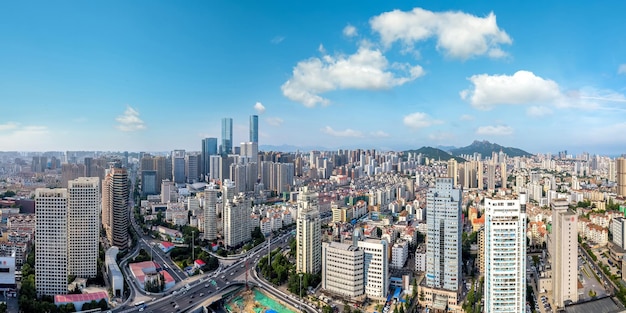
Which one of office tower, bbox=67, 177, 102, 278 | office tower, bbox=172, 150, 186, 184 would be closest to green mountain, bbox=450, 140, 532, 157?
office tower, bbox=172, 150, 186, 184

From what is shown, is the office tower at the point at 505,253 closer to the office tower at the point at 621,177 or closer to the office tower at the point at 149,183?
the office tower at the point at 621,177

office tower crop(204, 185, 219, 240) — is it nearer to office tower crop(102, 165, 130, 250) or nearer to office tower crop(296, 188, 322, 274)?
office tower crop(102, 165, 130, 250)

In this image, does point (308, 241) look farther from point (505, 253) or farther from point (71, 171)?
point (71, 171)

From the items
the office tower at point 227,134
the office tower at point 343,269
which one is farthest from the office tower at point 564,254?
the office tower at point 227,134

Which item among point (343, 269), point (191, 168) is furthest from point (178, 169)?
point (343, 269)

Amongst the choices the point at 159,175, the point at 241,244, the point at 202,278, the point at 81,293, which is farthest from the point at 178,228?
the point at 159,175
